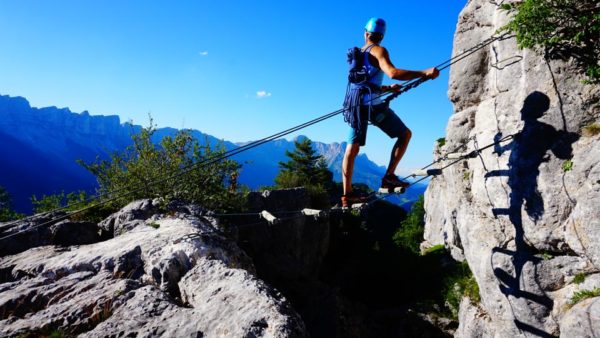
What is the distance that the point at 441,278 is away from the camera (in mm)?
36938

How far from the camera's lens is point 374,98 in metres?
8.59

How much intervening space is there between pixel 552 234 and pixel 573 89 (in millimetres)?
5132

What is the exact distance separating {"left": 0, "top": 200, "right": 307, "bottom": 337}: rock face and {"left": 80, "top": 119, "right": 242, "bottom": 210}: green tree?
6.96 meters

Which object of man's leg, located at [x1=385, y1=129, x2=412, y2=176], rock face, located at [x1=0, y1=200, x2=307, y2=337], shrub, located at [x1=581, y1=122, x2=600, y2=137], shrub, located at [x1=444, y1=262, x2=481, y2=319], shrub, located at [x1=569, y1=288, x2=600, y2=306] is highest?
shrub, located at [x1=581, y1=122, x2=600, y2=137]

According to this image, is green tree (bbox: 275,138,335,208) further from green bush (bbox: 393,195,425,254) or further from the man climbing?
the man climbing

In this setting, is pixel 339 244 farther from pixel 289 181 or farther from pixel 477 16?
pixel 477 16

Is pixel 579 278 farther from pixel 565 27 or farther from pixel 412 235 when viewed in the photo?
pixel 412 235

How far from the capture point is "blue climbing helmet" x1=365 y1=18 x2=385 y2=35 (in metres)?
8.34

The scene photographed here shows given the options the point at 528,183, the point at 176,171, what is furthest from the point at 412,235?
the point at 176,171

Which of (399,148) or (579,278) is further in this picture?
(579,278)

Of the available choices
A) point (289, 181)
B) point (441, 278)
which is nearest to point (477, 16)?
point (441, 278)

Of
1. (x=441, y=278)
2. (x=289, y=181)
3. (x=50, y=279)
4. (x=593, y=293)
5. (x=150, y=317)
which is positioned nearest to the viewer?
(x=150, y=317)

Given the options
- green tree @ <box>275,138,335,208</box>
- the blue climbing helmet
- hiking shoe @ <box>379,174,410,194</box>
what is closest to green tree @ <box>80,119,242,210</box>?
hiking shoe @ <box>379,174,410,194</box>

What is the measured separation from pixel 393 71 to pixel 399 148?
A: 91.3 inches
